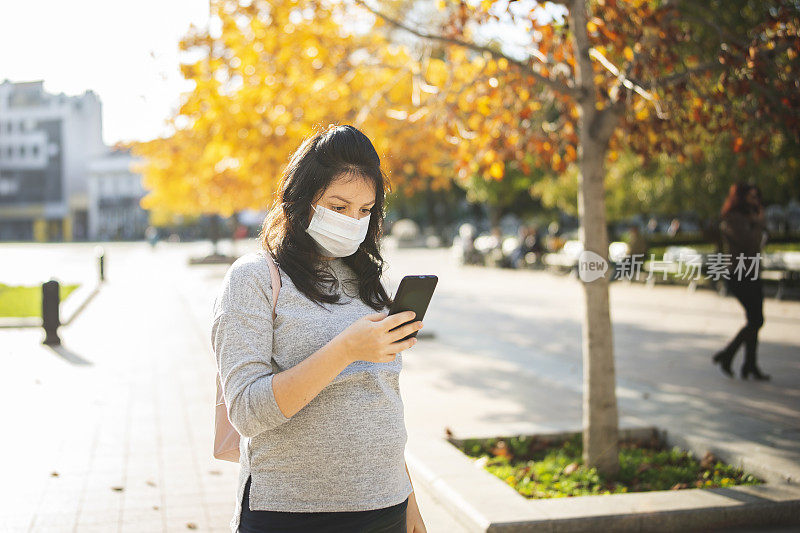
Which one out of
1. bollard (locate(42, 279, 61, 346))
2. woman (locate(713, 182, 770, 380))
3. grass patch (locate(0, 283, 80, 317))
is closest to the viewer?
woman (locate(713, 182, 770, 380))

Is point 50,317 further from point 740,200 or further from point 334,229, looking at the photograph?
point 334,229

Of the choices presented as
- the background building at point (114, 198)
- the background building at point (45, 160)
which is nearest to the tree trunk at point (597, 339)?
the background building at point (45, 160)

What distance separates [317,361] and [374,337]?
15cm

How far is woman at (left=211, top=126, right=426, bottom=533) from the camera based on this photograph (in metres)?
2.02

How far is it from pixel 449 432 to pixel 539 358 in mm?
4847

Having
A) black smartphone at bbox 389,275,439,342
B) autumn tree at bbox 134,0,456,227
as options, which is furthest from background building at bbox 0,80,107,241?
black smartphone at bbox 389,275,439,342

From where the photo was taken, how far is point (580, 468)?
564 cm

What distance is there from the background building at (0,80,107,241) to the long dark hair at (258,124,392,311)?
97.4 m

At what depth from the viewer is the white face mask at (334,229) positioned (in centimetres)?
224

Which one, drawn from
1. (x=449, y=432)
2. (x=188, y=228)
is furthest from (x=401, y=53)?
(x=188, y=228)

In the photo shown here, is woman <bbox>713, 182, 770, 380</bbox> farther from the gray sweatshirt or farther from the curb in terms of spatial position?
the gray sweatshirt

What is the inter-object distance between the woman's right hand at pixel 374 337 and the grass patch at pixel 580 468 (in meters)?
3.50

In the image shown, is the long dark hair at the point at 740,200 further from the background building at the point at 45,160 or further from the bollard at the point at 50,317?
the background building at the point at 45,160

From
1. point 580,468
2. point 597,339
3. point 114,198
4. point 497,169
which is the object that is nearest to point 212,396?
point 497,169
